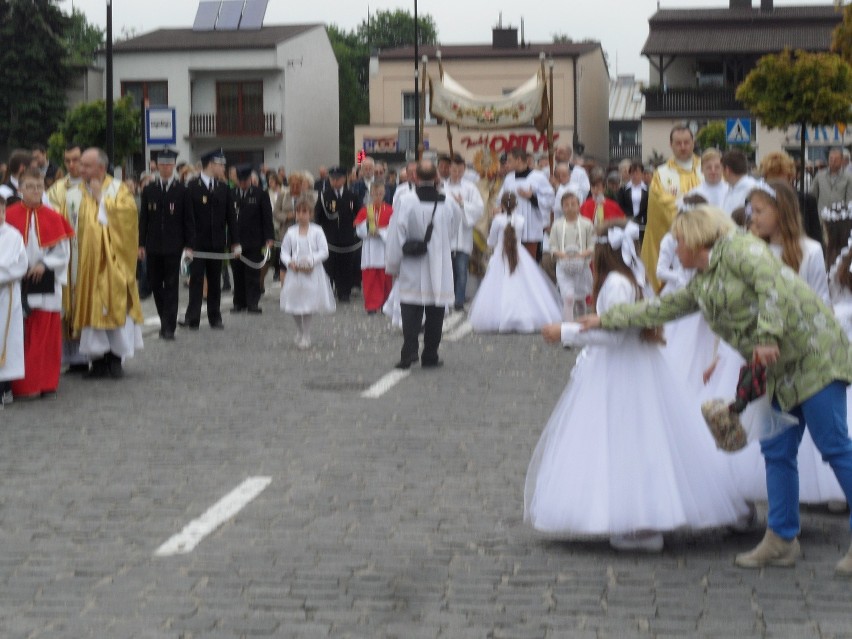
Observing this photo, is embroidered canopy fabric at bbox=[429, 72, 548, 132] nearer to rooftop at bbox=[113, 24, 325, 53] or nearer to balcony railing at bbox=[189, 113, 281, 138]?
rooftop at bbox=[113, 24, 325, 53]

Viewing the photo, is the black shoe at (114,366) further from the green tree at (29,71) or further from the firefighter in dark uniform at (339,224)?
the green tree at (29,71)

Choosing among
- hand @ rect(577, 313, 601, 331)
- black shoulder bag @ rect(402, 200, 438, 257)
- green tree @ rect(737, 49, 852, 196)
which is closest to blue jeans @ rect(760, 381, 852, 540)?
hand @ rect(577, 313, 601, 331)

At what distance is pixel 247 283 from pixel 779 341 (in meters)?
15.1

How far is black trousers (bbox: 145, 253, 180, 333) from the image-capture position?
1733cm

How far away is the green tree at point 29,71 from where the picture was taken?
73.6m

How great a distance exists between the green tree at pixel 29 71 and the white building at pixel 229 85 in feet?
9.04

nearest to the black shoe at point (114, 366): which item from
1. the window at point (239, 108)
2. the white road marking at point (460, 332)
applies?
the white road marking at point (460, 332)

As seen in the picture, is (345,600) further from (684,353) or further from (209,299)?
(209,299)

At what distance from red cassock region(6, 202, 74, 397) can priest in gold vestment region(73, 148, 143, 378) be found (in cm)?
90

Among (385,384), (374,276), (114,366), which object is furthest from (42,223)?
(374,276)

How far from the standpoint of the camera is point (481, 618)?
608cm

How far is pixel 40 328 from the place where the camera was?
12750 mm

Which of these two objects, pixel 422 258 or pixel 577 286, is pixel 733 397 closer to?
pixel 422 258

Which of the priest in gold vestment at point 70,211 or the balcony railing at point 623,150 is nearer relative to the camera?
the priest in gold vestment at point 70,211
